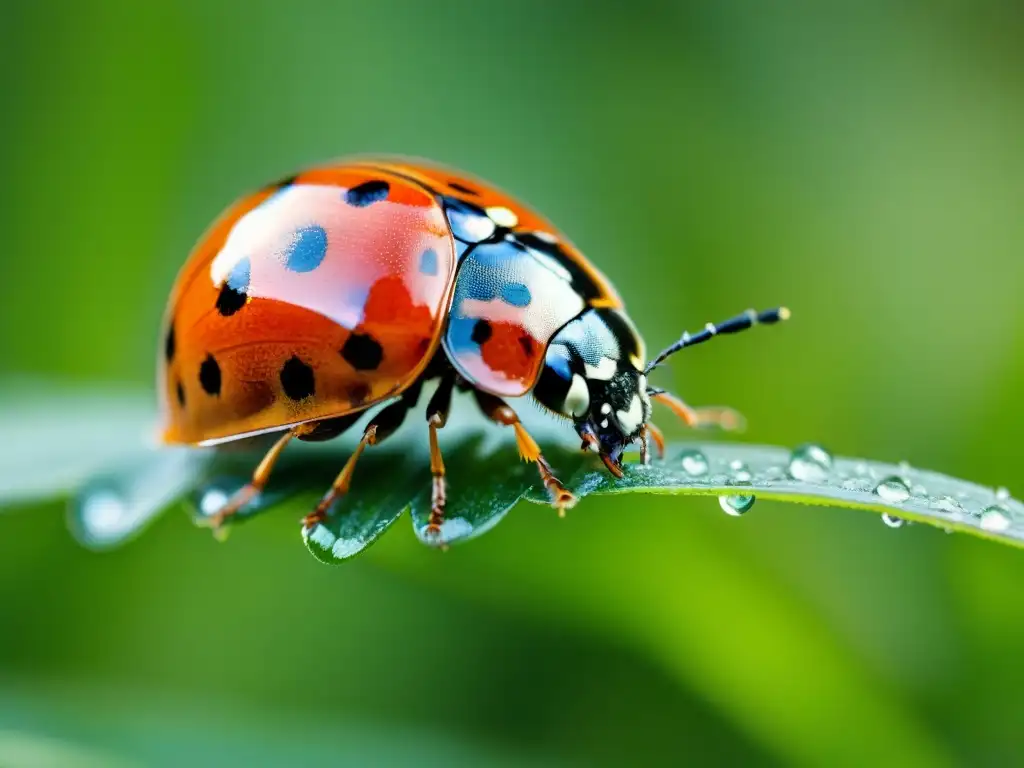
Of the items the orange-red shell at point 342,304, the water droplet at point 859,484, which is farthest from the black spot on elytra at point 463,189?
the water droplet at point 859,484

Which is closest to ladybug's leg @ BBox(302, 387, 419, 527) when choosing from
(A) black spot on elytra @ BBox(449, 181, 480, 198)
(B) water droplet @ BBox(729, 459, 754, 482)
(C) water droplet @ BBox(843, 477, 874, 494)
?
(A) black spot on elytra @ BBox(449, 181, 480, 198)

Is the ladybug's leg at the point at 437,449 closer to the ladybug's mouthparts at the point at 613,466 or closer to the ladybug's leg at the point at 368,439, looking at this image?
the ladybug's leg at the point at 368,439

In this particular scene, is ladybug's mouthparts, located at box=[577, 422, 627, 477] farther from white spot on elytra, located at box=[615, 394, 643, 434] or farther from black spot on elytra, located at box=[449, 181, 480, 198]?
black spot on elytra, located at box=[449, 181, 480, 198]

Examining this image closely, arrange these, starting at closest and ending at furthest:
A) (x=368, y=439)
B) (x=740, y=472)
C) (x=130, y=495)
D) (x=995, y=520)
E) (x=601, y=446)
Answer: (x=995, y=520) → (x=740, y=472) → (x=601, y=446) → (x=368, y=439) → (x=130, y=495)

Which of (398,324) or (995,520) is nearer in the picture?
(995,520)

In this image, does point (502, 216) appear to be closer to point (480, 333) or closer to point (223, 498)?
point (480, 333)

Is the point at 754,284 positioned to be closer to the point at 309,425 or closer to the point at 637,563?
the point at 637,563

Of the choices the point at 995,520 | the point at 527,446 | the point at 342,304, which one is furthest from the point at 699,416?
the point at 995,520
